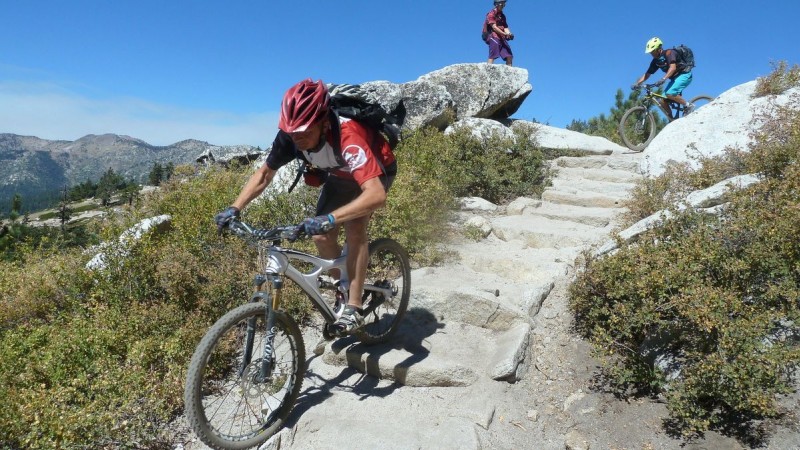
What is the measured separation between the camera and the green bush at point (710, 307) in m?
3.08

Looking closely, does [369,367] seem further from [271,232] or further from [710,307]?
[710,307]

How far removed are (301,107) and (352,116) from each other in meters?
0.50

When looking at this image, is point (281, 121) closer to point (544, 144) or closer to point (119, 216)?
point (119, 216)

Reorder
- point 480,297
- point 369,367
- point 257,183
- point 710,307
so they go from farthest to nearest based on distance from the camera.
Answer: point 480,297, point 369,367, point 257,183, point 710,307

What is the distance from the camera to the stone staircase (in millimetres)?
3479

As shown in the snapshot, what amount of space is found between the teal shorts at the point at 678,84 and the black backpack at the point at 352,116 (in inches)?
381

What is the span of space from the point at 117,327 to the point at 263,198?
284 cm

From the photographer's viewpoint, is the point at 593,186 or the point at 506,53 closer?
the point at 593,186

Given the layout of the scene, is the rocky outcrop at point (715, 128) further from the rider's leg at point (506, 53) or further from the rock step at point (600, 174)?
the rider's leg at point (506, 53)

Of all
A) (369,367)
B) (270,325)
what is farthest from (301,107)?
(369,367)

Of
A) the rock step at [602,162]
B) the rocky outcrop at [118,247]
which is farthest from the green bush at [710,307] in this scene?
the rock step at [602,162]

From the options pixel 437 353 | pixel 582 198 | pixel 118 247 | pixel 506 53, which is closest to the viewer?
pixel 437 353

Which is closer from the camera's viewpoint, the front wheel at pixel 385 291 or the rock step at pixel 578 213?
the front wheel at pixel 385 291

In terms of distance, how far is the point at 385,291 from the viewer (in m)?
4.33
